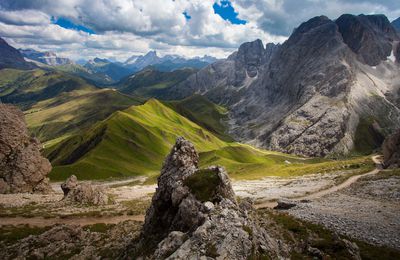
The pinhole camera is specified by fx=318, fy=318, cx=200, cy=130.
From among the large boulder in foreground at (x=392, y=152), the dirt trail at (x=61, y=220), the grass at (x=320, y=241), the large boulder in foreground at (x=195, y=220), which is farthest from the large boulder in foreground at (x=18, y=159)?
the large boulder in foreground at (x=392, y=152)

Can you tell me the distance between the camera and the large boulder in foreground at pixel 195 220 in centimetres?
2250

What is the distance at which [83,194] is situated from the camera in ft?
236

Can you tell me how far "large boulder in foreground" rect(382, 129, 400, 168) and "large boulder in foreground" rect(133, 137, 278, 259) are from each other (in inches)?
4122

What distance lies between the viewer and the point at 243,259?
861 inches

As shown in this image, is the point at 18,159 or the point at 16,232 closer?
the point at 16,232

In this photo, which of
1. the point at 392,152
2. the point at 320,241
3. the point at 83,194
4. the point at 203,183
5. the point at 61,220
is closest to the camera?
the point at 203,183

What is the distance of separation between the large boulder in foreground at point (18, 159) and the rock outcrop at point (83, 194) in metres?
18.3

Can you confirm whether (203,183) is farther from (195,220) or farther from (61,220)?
(61,220)

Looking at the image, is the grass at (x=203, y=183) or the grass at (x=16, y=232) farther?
the grass at (x=16, y=232)

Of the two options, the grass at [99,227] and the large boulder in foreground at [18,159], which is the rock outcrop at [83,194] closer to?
the large boulder in foreground at [18,159]

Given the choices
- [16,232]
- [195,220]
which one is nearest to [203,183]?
[195,220]

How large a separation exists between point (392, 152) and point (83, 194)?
12290cm

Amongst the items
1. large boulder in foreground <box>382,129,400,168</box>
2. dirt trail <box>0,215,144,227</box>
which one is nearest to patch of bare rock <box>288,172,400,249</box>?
dirt trail <box>0,215,144,227</box>

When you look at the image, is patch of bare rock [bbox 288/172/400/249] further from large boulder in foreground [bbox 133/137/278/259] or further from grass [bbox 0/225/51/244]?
grass [bbox 0/225/51/244]
